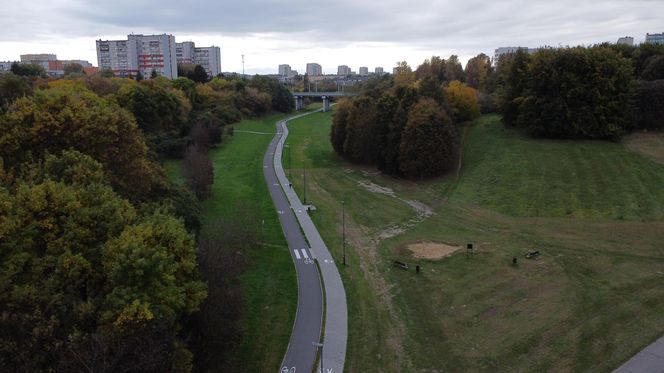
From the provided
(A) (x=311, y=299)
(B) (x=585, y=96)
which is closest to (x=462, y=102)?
(B) (x=585, y=96)

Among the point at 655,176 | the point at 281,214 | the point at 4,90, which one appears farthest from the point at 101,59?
the point at 655,176

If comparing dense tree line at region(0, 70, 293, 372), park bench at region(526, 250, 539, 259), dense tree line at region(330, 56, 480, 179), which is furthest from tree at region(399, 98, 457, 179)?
dense tree line at region(0, 70, 293, 372)

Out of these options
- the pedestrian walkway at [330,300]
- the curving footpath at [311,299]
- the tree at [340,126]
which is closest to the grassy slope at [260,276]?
the curving footpath at [311,299]

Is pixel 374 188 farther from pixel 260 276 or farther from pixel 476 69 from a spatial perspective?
pixel 476 69

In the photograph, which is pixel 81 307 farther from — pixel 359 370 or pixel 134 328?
pixel 359 370

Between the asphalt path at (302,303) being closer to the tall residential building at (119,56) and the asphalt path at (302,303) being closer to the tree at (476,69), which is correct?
the tree at (476,69)
